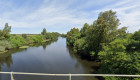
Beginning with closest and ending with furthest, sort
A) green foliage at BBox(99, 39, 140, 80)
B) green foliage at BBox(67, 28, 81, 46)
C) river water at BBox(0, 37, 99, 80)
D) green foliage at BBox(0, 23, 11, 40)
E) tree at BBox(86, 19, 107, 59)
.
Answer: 1. green foliage at BBox(99, 39, 140, 80)
2. river water at BBox(0, 37, 99, 80)
3. tree at BBox(86, 19, 107, 59)
4. green foliage at BBox(0, 23, 11, 40)
5. green foliage at BBox(67, 28, 81, 46)

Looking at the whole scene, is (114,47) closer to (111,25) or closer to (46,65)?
(111,25)

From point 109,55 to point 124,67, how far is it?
208 centimetres

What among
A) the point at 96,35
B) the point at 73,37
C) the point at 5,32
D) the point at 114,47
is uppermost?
the point at 5,32

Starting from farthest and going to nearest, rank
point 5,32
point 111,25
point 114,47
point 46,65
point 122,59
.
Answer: point 5,32 → point 46,65 → point 111,25 → point 114,47 → point 122,59

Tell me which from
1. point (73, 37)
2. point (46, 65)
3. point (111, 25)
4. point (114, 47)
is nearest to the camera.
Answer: point (114, 47)

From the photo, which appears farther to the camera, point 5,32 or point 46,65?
point 5,32

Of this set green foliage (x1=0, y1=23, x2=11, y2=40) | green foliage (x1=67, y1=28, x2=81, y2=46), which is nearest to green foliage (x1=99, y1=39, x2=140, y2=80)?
green foliage (x1=67, y1=28, x2=81, y2=46)

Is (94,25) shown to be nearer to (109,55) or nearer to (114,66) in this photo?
(109,55)

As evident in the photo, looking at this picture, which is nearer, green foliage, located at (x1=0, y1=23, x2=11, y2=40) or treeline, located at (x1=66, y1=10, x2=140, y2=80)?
treeline, located at (x1=66, y1=10, x2=140, y2=80)

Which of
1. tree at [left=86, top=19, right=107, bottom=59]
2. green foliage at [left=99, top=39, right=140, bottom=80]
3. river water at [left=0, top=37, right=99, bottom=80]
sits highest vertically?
tree at [left=86, top=19, right=107, bottom=59]

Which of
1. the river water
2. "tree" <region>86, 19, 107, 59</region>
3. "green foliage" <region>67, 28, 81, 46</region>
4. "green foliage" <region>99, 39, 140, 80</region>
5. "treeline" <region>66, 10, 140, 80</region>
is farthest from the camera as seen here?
"green foliage" <region>67, 28, 81, 46</region>

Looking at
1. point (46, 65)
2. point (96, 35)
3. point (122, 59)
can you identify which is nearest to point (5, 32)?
point (46, 65)

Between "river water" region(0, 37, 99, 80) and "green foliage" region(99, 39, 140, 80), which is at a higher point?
"green foliage" region(99, 39, 140, 80)

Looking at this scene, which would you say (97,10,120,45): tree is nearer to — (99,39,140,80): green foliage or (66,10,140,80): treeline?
(66,10,140,80): treeline
